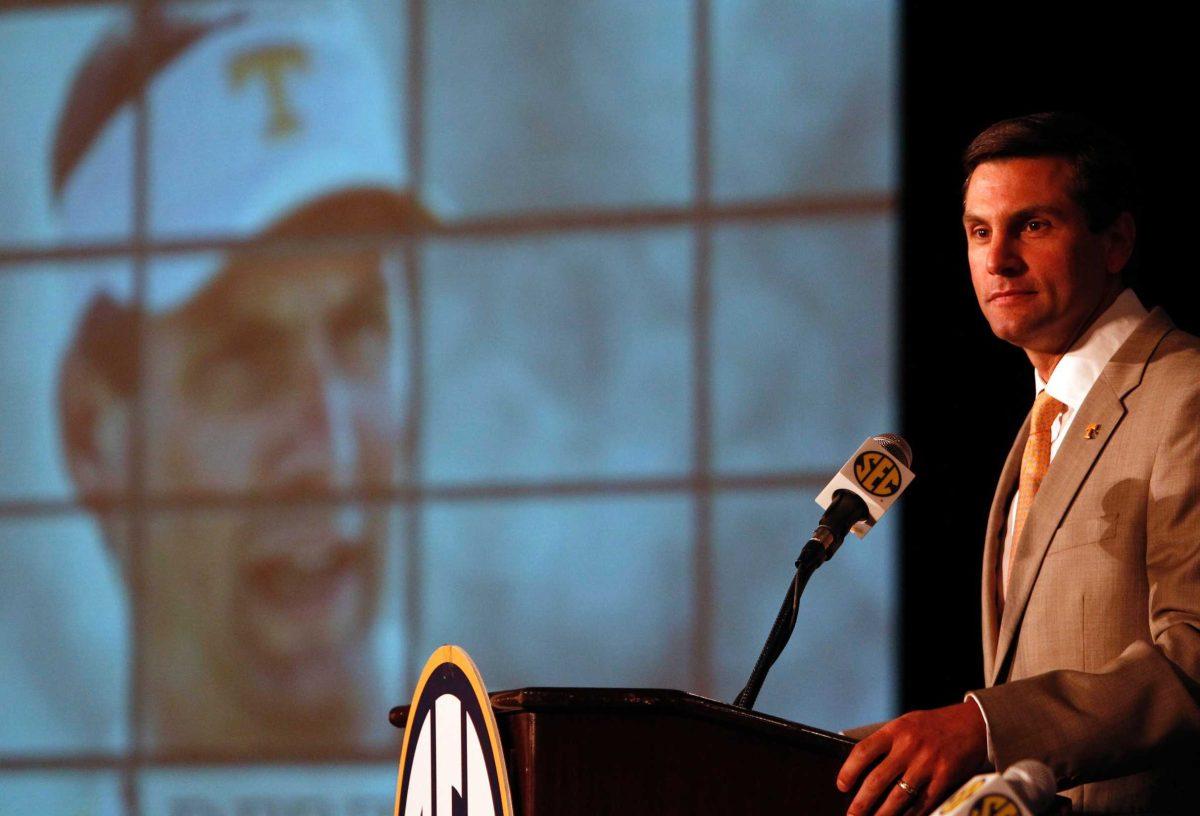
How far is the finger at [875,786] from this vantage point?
1274 millimetres

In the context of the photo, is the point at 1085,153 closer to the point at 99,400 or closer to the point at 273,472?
the point at 273,472

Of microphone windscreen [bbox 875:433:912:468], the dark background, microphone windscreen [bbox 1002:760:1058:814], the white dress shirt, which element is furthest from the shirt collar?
the dark background

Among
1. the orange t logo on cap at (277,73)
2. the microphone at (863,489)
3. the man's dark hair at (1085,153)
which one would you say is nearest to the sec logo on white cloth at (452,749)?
the microphone at (863,489)

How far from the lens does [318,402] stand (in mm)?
3453

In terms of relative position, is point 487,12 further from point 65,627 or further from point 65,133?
point 65,627

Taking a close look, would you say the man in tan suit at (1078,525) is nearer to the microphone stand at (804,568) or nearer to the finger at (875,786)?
the finger at (875,786)

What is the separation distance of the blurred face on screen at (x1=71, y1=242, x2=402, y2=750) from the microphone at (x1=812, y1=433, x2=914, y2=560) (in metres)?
1.96

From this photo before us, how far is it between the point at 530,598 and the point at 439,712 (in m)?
1.82

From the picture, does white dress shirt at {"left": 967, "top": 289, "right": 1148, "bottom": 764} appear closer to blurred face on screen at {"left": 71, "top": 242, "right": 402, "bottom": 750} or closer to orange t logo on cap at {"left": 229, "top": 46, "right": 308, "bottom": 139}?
blurred face on screen at {"left": 71, "top": 242, "right": 402, "bottom": 750}

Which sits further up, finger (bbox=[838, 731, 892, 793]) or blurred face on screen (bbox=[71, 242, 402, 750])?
blurred face on screen (bbox=[71, 242, 402, 750])

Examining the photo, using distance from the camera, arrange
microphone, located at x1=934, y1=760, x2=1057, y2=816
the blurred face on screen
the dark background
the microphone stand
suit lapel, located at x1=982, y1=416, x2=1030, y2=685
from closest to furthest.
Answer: microphone, located at x1=934, y1=760, x2=1057, y2=816, the microphone stand, suit lapel, located at x1=982, y1=416, x2=1030, y2=685, the dark background, the blurred face on screen

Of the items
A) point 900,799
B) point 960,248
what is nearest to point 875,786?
point 900,799

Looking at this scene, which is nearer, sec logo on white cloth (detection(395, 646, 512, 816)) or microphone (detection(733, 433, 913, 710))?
sec logo on white cloth (detection(395, 646, 512, 816))

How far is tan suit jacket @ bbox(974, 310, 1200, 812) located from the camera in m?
1.36
